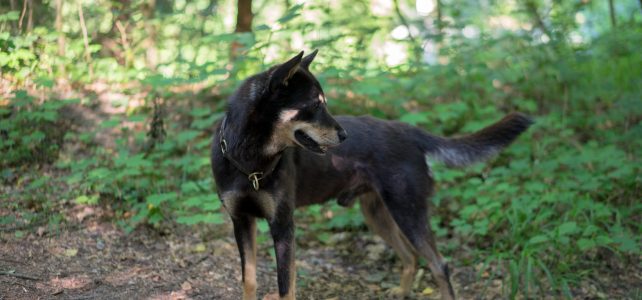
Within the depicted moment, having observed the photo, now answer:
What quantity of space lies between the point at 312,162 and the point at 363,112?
347 centimetres

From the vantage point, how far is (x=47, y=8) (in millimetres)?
7582

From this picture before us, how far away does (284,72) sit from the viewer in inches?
135

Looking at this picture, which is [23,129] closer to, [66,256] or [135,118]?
[135,118]

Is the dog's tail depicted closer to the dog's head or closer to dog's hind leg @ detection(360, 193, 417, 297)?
dog's hind leg @ detection(360, 193, 417, 297)

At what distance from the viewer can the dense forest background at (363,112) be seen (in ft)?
17.2

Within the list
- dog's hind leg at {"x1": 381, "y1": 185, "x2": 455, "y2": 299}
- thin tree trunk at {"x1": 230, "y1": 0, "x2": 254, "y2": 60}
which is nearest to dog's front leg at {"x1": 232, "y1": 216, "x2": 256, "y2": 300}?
dog's hind leg at {"x1": 381, "y1": 185, "x2": 455, "y2": 299}

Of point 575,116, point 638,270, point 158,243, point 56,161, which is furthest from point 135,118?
point 575,116

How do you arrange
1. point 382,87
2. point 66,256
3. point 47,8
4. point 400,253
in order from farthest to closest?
point 47,8 < point 382,87 < point 400,253 < point 66,256

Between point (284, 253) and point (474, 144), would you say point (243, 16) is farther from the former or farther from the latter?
point (284, 253)

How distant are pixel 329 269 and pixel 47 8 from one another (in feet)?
18.1

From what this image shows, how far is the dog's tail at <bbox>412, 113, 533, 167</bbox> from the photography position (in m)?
4.71

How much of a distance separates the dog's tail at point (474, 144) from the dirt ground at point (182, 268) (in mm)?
1241

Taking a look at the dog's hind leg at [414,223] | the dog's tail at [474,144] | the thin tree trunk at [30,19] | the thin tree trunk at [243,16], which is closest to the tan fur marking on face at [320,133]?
the dog's hind leg at [414,223]

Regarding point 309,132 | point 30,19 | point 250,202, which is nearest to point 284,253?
point 250,202
